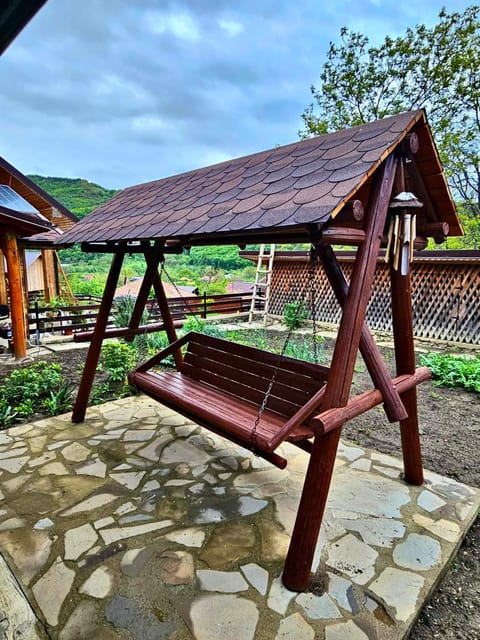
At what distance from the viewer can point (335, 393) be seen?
62.2 inches

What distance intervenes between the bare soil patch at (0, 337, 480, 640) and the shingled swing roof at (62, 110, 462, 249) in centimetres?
170

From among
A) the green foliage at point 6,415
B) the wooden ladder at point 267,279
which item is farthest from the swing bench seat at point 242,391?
the wooden ladder at point 267,279

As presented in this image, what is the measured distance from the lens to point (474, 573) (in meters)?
1.75

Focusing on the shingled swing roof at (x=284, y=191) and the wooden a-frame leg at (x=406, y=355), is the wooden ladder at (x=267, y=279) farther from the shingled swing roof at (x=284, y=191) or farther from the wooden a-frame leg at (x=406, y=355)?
the wooden a-frame leg at (x=406, y=355)

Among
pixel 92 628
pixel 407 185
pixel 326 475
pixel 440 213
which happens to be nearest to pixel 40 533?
pixel 92 628

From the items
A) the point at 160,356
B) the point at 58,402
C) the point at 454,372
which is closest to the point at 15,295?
the point at 58,402

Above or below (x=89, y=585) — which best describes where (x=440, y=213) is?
above

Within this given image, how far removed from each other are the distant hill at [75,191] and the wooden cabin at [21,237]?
A: 10612mm

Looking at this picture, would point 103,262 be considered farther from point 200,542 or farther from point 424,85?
point 200,542

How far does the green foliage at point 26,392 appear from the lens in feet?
11.1

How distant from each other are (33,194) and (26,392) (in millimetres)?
9210

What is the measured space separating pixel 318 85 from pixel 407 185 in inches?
542

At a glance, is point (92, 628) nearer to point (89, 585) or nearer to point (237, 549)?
point (89, 585)

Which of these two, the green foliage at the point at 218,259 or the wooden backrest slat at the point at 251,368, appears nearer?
the wooden backrest slat at the point at 251,368
